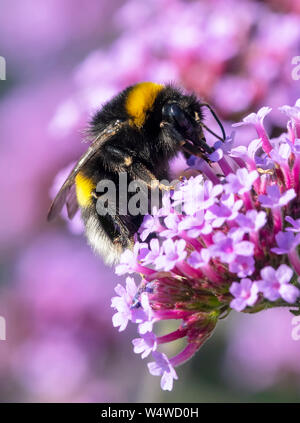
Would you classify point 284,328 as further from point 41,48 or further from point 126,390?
point 41,48

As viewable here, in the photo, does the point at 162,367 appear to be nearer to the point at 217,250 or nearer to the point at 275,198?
the point at 217,250

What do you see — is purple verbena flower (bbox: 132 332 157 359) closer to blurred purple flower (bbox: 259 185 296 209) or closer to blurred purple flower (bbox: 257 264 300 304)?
blurred purple flower (bbox: 257 264 300 304)

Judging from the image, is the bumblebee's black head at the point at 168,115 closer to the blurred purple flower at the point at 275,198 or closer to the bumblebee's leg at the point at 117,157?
the bumblebee's leg at the point at 117,157

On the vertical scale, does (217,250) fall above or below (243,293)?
above

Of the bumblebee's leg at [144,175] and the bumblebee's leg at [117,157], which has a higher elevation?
the bumblebee's leg at [117,157]

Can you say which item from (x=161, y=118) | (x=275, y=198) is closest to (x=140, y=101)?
(x=161, y=118)

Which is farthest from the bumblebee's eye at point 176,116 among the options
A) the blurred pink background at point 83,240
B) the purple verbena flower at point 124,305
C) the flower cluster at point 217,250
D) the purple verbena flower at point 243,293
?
the blurred pink background at point 83,240

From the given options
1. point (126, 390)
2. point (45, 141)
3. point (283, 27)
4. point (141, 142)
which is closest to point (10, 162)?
point (45, 141)
